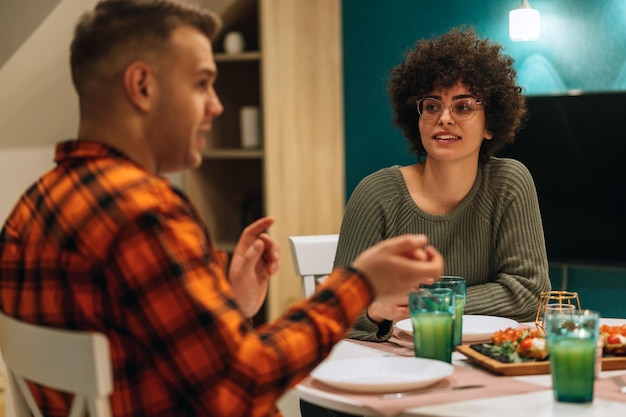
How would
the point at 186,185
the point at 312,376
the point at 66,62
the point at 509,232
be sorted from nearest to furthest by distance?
the point at 312,376, the point at 509,232, the point at 66,62, the point at 186,185

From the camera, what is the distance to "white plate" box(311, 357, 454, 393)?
1.47 meters

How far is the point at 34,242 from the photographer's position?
4.05 feet

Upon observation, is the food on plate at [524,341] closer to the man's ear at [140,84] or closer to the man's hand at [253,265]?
the man's hand at [253,265]

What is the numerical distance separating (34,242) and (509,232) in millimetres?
1405

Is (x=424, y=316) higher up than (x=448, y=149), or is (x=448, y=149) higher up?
(x=448, y=149)

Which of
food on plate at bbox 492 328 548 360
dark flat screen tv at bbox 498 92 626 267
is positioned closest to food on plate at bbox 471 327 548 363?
food on plate at bbox 492 328 548 360

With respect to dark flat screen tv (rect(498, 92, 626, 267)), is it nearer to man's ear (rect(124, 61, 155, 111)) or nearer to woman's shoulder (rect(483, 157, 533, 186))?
woman's shoulder (rect(483, 157, 533, 186))

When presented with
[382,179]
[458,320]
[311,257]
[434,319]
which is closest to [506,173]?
[382,179]

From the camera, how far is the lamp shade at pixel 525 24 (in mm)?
3582

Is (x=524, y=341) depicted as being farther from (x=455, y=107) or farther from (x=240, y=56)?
(x=240, y=56)

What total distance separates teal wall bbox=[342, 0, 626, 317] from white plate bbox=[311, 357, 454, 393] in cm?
225

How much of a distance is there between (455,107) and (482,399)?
116 centimetres

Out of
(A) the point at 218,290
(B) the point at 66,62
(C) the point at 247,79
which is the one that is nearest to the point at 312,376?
(A) the point at 218,290

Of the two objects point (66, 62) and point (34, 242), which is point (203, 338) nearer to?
point (34, 242)
